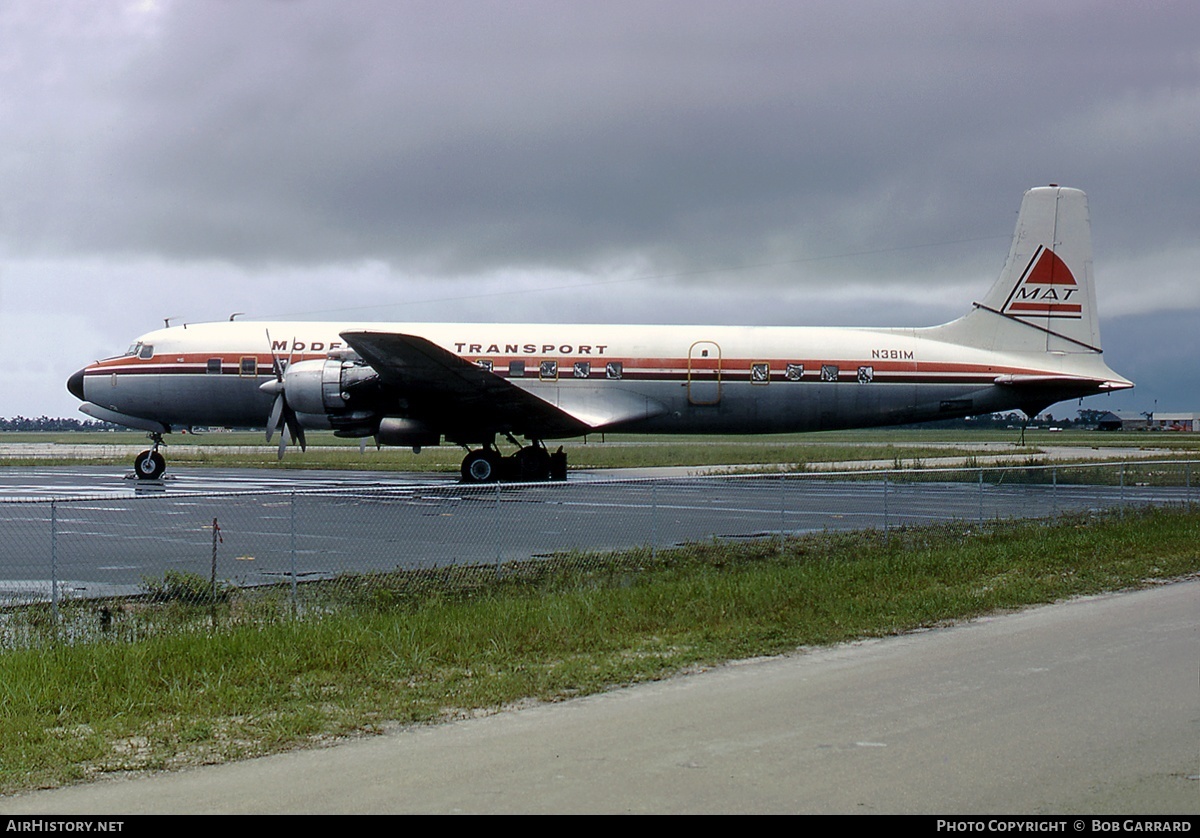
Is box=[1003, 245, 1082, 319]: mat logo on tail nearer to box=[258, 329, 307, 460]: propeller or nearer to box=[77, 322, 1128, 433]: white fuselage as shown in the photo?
box=[77, 322, 1128, 433]: white fuselage

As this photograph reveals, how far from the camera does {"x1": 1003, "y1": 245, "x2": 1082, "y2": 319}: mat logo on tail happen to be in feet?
102

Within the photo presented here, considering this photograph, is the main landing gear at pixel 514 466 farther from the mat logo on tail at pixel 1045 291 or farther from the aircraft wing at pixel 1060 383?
the mat logo on tail at pixel 1045 291

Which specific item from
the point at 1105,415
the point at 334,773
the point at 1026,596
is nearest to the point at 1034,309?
the point at 1026,596

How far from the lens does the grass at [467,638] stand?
744 cm

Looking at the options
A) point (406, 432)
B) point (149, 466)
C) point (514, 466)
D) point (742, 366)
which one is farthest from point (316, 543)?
point (149, 466)

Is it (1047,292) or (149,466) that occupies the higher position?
(1047,292)

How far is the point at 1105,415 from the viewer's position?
139 metres

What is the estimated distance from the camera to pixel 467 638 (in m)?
10.3

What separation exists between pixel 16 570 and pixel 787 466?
2706 centimetres

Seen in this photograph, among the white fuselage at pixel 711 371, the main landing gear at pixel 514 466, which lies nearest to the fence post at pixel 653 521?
the main landing gear at pixel 514 466

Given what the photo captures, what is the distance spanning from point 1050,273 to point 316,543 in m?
24.5

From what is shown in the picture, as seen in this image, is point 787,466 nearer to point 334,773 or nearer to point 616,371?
point 616,371

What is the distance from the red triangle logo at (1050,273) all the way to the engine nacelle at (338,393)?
62.5 ft

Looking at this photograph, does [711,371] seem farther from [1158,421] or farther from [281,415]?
→ [1158,421]
